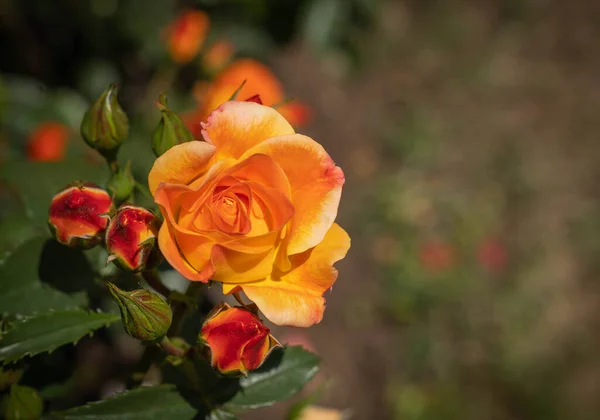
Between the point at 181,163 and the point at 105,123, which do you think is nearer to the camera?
the point at 181,163

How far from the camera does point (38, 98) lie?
141cm

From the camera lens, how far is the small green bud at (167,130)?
0.60m

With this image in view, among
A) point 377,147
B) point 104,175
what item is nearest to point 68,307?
point 104,175

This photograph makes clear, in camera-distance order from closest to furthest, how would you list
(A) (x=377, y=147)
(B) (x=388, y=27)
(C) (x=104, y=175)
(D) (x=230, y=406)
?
(D) (x=230, y=406) → (C) (x=104, y=175) → (A) (x=377, y=147) → (B) (x=388, y=27)

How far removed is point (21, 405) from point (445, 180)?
2.20 metres

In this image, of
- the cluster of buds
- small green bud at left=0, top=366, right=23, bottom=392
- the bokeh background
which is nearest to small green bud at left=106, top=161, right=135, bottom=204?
the cluster of buds

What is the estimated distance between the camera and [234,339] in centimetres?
53

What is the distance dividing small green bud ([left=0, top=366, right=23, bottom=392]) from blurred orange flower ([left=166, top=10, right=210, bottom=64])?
943 millimetres

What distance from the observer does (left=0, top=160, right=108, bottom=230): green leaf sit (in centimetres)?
80

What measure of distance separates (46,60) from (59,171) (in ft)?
3.12

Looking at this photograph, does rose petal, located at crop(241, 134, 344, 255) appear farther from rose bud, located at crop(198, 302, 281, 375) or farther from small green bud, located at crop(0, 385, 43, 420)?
small green bud, located at crop(0, 385, 43, 420)

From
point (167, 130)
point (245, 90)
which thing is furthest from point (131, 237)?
point (245, 90)

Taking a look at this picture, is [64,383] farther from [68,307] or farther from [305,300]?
[305,300]

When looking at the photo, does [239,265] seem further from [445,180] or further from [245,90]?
[445,180]
